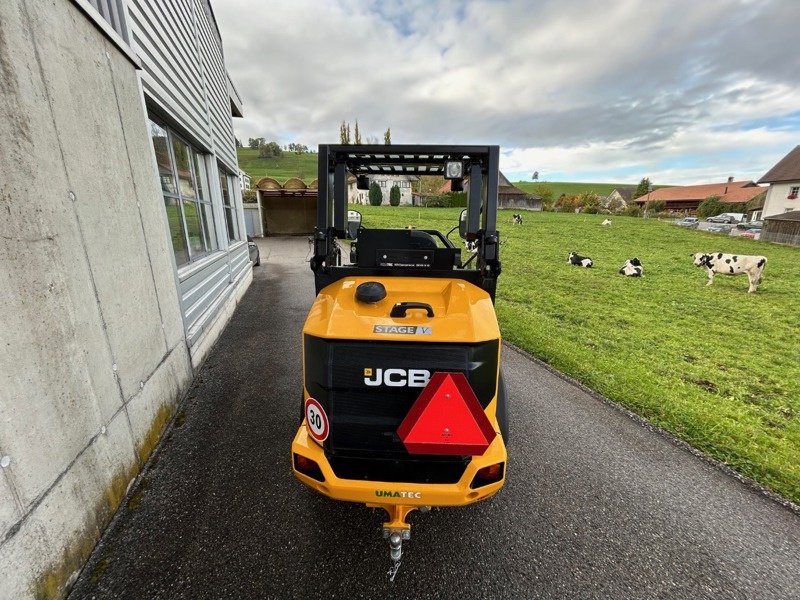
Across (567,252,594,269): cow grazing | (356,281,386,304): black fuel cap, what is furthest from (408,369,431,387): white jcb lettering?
(567,252,594,269): cow grazing

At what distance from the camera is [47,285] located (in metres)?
2.02

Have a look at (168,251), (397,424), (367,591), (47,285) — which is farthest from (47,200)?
(367,591)

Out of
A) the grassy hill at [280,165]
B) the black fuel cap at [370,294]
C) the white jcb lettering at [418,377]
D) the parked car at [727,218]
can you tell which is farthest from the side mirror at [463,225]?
the grassy hill at [280,165]

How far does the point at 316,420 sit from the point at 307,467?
28cm

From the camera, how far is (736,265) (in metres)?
10.9

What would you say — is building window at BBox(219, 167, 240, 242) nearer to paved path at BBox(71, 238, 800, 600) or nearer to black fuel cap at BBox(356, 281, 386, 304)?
paved path at BBox(71, 238, 800, 600)

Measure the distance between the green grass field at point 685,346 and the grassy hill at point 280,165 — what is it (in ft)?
238

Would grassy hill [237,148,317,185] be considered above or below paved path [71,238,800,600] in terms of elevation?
above

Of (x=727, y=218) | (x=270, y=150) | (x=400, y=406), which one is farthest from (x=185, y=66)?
(x=270, y=150)

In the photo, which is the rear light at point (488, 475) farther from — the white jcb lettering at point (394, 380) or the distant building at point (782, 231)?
the distant building at point (782, 231)

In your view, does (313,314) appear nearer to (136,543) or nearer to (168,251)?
(136,543)

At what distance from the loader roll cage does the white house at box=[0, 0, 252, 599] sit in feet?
5.25

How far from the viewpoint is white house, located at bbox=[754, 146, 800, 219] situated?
36844mm

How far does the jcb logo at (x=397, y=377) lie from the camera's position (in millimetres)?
1939
